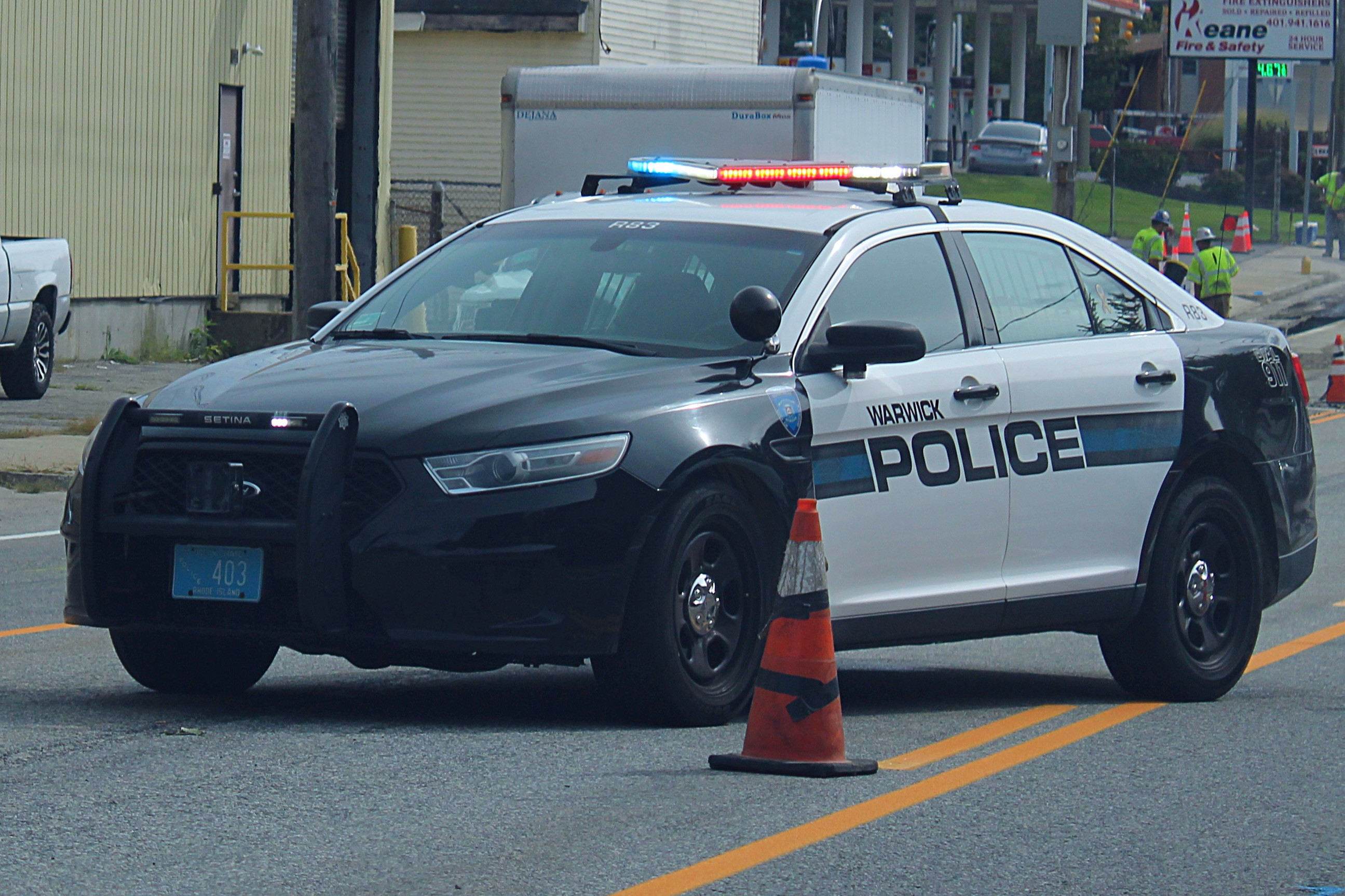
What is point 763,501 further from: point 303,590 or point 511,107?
point 511,107

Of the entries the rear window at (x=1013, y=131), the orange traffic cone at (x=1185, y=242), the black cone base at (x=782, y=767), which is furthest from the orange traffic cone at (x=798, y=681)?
the rear window at (x=1013, y=131)

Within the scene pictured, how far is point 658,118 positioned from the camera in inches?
719

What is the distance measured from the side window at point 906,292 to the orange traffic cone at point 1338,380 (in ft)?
56.8

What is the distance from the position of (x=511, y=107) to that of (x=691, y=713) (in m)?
12.3

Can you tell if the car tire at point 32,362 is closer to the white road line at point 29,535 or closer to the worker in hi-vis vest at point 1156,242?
the white road line at point 29,535

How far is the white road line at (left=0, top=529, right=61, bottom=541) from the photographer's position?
12.7 meters

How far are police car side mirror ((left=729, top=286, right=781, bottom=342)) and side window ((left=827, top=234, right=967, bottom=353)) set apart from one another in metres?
0.51

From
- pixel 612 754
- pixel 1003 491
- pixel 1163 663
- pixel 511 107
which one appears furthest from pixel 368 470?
pixel 511 107

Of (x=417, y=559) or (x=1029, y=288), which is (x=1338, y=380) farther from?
(x=417, y=559)

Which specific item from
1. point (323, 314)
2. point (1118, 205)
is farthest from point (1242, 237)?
point (323, 314)

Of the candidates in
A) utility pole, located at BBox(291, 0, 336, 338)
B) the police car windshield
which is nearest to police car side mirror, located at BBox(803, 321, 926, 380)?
the police car windshield

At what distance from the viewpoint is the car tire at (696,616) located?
6.64 m

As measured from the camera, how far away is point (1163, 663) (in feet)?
27.0

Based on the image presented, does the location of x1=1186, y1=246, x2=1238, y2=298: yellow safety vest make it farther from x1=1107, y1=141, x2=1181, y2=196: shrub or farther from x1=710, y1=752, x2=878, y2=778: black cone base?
x1=1107, y1=141, x2=1181, y2=196: shrub
